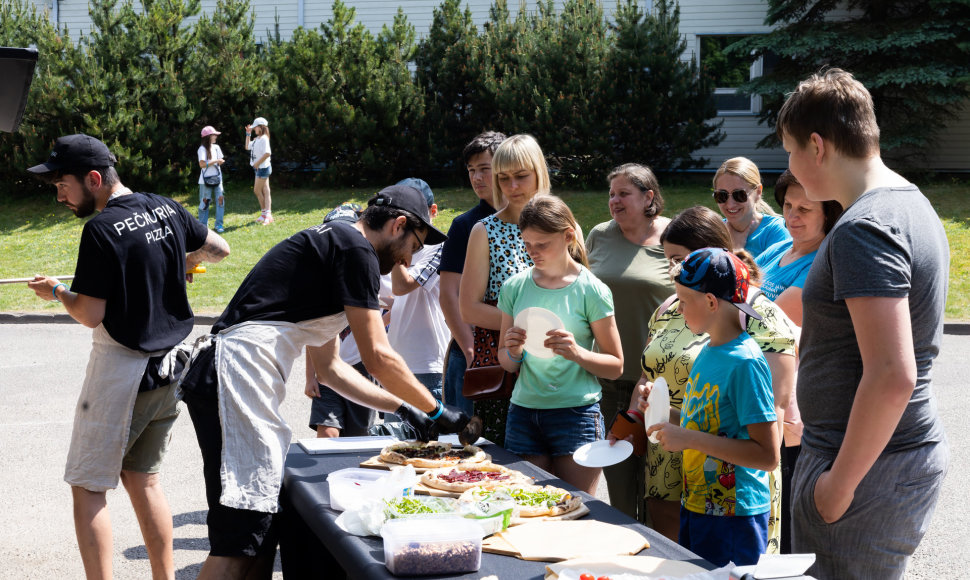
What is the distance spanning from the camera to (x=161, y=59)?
59.3ft

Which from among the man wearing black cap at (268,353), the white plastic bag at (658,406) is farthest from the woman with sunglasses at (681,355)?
the man wearing black cap at (268,353)

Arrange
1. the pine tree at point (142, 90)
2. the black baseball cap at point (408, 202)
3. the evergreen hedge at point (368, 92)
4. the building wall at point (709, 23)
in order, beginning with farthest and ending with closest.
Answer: the building wall at point (709, 23) → the pine tree at point (142, 90) → the evergreen hedge at point (368, 92) → the black baseball cap at point (408, 202)

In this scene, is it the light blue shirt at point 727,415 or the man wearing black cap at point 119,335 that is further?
the man wearing black cap at point 119,335

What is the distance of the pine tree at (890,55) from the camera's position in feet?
49.7

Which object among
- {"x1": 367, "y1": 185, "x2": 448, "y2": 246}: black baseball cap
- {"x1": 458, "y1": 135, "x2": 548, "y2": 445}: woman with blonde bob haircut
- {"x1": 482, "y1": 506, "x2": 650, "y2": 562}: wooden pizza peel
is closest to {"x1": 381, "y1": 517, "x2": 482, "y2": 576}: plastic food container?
{"x1": 482, "y1": 506, "x2": 650, "y2": 562}: wooden pizza peel

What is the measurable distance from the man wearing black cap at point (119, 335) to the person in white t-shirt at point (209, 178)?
37.8ft

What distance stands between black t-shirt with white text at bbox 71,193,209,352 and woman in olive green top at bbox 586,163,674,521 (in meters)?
1.96

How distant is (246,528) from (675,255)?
1912 mm

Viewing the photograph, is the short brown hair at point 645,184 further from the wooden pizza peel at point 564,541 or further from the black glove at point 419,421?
the wooden pizza peel at point 564,541

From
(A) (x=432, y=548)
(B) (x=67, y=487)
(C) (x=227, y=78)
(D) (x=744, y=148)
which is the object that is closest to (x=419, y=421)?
(A) (x=432, y=548)

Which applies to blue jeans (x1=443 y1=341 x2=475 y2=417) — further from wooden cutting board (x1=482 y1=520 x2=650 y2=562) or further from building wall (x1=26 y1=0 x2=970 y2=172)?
building wall (x1=26 y1=0 x2=970 y2=172)

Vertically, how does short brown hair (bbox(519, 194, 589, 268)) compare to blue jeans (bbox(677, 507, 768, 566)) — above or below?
above

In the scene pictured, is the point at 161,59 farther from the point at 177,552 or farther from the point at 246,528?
the point at 246,528

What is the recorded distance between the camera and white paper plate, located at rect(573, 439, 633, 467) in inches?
112
